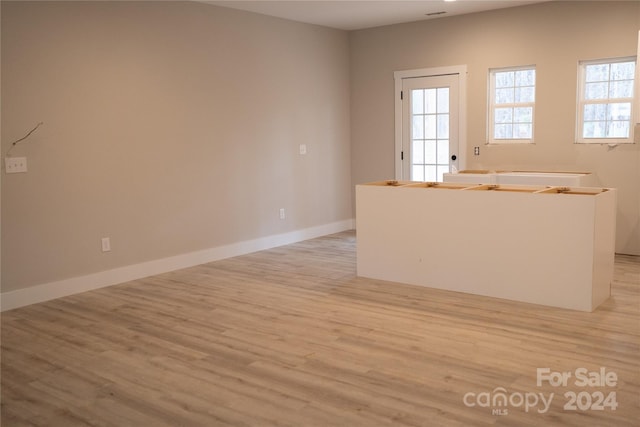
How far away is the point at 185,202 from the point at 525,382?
4015 mm

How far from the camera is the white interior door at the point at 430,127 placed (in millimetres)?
7293

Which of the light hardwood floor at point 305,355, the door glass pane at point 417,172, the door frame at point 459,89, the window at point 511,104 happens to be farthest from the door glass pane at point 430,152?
the light hardwood floor at point 305,355

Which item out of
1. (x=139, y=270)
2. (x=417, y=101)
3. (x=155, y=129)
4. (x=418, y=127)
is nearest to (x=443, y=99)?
(x=417, y=101)

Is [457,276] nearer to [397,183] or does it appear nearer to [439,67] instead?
[397,183]

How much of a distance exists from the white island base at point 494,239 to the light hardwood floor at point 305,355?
0.51ft

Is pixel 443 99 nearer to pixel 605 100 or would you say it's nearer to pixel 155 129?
pixel 605 100

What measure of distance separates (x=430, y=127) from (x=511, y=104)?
3.61 ft

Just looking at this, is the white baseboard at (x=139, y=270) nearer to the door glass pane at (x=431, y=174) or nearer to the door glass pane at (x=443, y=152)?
the door glass pane at (x=431, y=174)

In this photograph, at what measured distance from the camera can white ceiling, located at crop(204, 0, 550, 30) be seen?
6.24 m

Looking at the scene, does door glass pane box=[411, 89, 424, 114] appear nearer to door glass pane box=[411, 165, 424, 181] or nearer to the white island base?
door glass pane box=[411, 165, 424, 181]

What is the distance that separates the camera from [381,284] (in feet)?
17.0

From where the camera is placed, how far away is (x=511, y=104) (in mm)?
6832

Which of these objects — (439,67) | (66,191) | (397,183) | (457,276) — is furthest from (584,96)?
(66,191)

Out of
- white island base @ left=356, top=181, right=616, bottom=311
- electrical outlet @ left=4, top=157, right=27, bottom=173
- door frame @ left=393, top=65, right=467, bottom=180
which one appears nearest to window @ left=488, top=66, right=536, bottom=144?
door frame @ left=393, top=65, right=467, bottom=180
